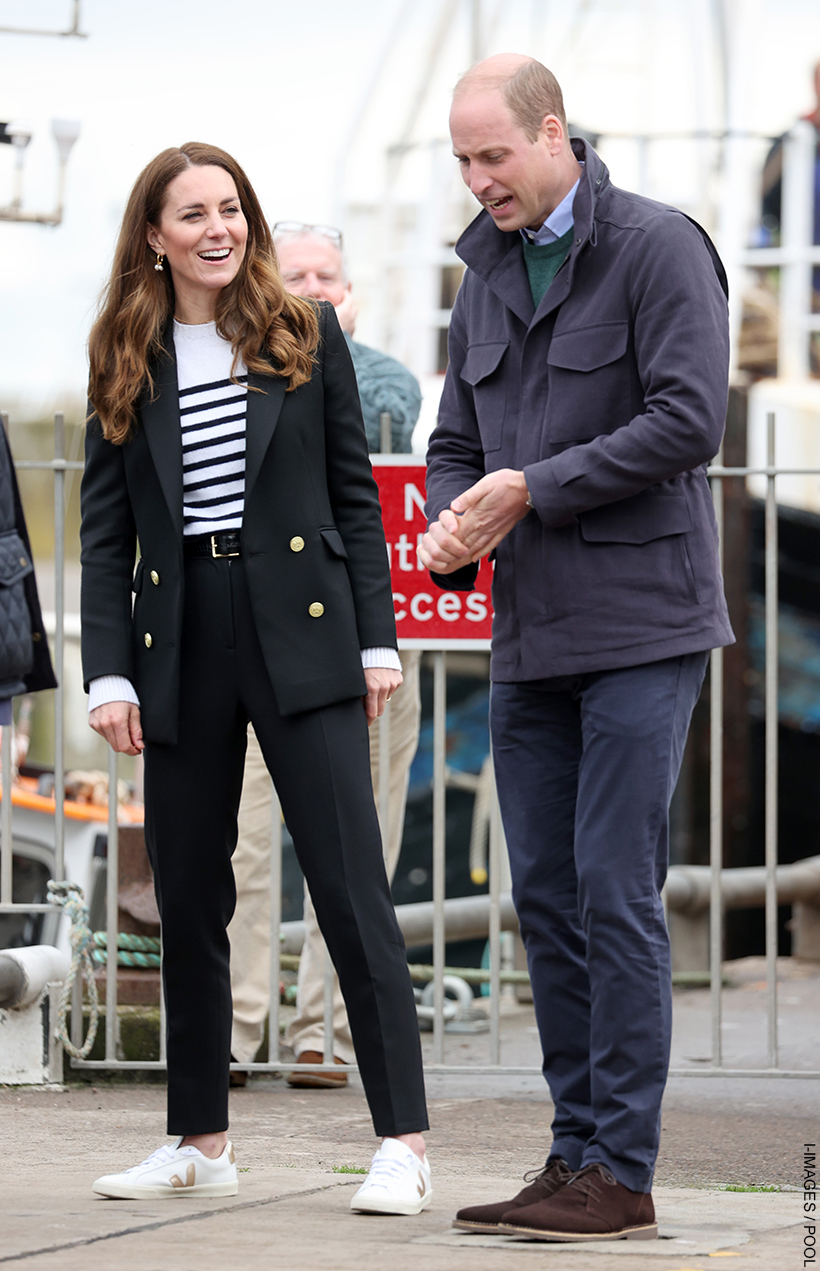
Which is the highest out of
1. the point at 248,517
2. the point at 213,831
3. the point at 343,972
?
the point at 248,517

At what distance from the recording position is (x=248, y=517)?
3219 millimetres

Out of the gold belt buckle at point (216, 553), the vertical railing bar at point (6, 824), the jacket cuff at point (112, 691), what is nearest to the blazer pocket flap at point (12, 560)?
the vertical railing bar at point (6, 824)

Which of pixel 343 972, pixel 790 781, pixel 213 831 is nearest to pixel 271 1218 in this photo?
pixel 343 972

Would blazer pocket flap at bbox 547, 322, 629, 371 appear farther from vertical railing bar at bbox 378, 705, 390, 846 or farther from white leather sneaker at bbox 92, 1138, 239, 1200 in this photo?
vertical railing bar at bbox 378, 705, 390, 846

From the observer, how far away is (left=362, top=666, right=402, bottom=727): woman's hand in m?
3.29

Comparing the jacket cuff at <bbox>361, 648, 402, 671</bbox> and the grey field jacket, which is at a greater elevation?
the grey field jacket

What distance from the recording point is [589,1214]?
9.32ft

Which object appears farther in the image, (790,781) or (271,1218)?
(790,781)

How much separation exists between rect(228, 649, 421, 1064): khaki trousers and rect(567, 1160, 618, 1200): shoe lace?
6.97ft

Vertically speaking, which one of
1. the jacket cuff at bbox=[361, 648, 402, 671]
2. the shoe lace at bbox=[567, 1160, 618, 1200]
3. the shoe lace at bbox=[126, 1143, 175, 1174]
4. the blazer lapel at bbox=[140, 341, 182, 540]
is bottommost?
the shoe lace at bbox=[126, 1143, 175, 1174]

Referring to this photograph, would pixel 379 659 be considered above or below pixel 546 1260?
above

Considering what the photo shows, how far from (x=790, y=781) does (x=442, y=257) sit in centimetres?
565

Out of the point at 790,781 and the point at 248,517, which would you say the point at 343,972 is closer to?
the point at 248,517

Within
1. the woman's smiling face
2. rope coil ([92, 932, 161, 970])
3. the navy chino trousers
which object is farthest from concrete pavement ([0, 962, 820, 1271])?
the woman's smiling face
